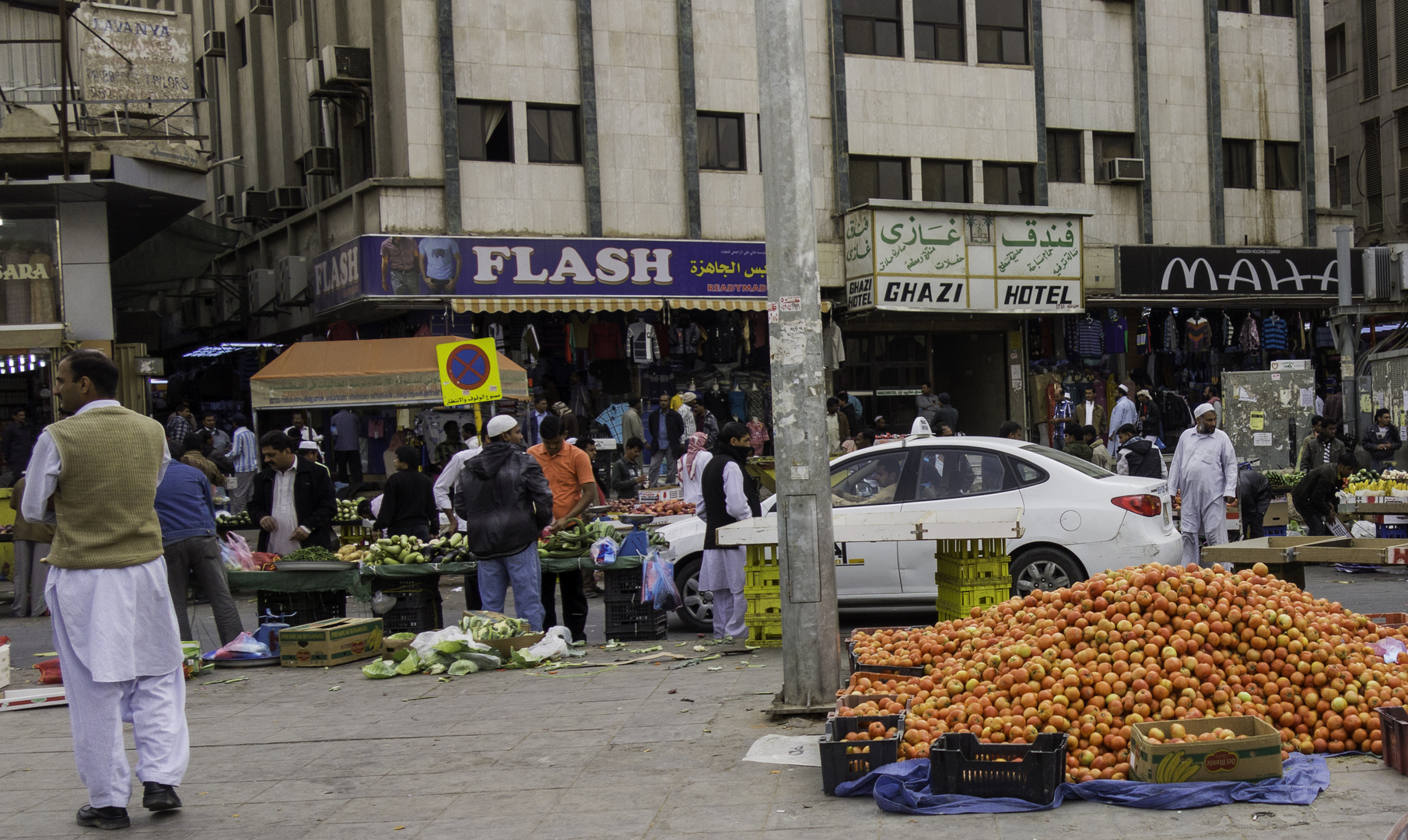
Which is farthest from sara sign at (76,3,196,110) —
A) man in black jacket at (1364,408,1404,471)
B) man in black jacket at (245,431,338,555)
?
man in black jacket at (1364,408,1404,471)

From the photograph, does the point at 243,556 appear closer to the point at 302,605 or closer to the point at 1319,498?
the point at 302,605

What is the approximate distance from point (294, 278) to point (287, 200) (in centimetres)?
234

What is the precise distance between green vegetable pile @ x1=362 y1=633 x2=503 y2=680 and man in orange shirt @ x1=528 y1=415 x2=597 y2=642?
111cm

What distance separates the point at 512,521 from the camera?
9.64 metres

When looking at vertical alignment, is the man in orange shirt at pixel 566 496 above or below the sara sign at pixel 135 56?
below

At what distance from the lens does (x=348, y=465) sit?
2247cm

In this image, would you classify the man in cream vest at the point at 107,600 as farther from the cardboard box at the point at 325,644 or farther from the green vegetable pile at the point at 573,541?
the green vegetable pile at the point at 573,541

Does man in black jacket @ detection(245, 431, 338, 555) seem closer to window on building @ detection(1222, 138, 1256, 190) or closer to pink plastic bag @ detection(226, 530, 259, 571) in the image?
pink plastic bag @ detection(226, 530, 259, 571)

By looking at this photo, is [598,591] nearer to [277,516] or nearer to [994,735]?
[277,516]

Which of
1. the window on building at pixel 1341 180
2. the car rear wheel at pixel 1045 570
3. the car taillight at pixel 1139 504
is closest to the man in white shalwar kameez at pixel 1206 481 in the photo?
the car taillight at pixel 1139 504

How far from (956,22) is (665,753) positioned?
21509 millimetres

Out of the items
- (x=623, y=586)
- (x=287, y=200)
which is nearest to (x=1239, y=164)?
(x=287, y=200)

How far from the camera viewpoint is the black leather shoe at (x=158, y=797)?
561 cm

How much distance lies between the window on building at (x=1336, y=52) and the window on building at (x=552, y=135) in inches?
1044
